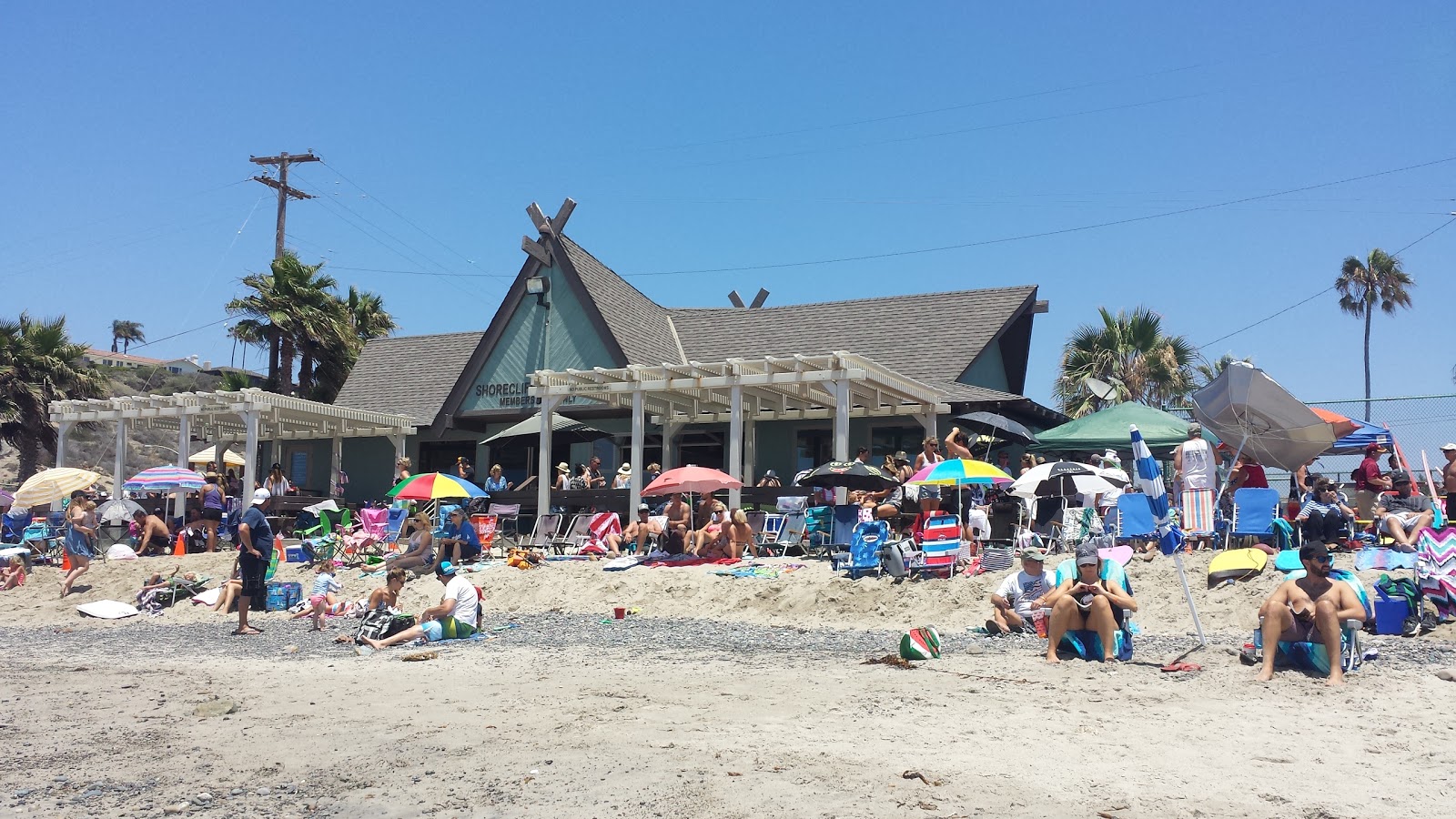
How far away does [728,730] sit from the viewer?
633cm

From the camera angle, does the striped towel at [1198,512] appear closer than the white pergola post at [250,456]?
Yes

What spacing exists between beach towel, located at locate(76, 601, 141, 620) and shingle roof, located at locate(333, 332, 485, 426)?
8969mm

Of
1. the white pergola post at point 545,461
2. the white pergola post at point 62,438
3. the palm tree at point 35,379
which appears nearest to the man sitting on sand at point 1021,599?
the white pergola post at point 545,461

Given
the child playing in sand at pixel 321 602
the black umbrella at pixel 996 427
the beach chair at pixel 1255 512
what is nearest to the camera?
the beach chair at pixel 1255 512

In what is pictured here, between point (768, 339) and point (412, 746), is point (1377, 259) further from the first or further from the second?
point (412, 746)

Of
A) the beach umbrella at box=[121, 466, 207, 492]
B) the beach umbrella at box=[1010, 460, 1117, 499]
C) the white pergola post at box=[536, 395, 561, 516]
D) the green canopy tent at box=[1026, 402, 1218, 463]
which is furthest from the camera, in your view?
the beach umbrella at box=[121, 466, 207, 492]

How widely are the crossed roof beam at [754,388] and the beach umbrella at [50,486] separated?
7.67 metres

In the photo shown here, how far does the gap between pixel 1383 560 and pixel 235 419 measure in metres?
19.8

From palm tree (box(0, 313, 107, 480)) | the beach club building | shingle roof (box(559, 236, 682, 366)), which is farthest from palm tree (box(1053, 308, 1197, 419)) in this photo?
palm tree (box(0, 313, 107, 480))

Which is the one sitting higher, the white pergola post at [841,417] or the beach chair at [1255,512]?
the white pergola post at [841,417]

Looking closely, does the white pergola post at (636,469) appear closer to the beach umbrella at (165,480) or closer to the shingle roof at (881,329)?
the shingle roof at (881,329)

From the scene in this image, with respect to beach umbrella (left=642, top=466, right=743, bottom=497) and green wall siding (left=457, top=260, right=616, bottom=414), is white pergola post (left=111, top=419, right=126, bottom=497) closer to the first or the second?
green wall siding (left=457, top=260, right=616, bottom=414)

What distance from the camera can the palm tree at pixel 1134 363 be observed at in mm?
24000

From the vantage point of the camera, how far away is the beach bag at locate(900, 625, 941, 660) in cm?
844
